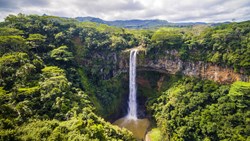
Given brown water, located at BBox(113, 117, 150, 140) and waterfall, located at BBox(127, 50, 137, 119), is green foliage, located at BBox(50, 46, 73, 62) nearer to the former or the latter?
waterfall, located at BBox(127, 50, 137, 119)

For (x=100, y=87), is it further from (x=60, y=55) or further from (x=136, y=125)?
(x=136, y=125)

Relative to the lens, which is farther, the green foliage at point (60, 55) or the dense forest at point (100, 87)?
the green foliage at point (60, 55)

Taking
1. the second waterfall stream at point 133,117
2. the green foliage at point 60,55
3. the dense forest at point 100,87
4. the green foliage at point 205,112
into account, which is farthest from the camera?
the green foliage at point 60,55

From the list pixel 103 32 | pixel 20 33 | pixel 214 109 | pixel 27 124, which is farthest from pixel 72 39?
pixel 214 109

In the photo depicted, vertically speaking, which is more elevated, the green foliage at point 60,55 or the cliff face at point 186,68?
the green foliage at point 60,55

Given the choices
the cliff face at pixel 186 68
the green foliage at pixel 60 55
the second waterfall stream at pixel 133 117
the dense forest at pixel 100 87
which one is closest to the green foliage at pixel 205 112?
the dense forest at pixel 100 87

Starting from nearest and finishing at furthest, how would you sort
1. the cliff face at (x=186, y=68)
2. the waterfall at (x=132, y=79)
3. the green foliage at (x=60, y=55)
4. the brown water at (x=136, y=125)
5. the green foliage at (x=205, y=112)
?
the green foliage at (x=205, y=112)
the cliff face at (x=186, y=68)
the brown water at (x=136, y=125)
the green foliage at (x=60, y=55)
the waterfall at (x=132, y=79)

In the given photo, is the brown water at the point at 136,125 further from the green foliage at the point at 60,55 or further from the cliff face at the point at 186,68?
the green foliage at the point at 60,55
